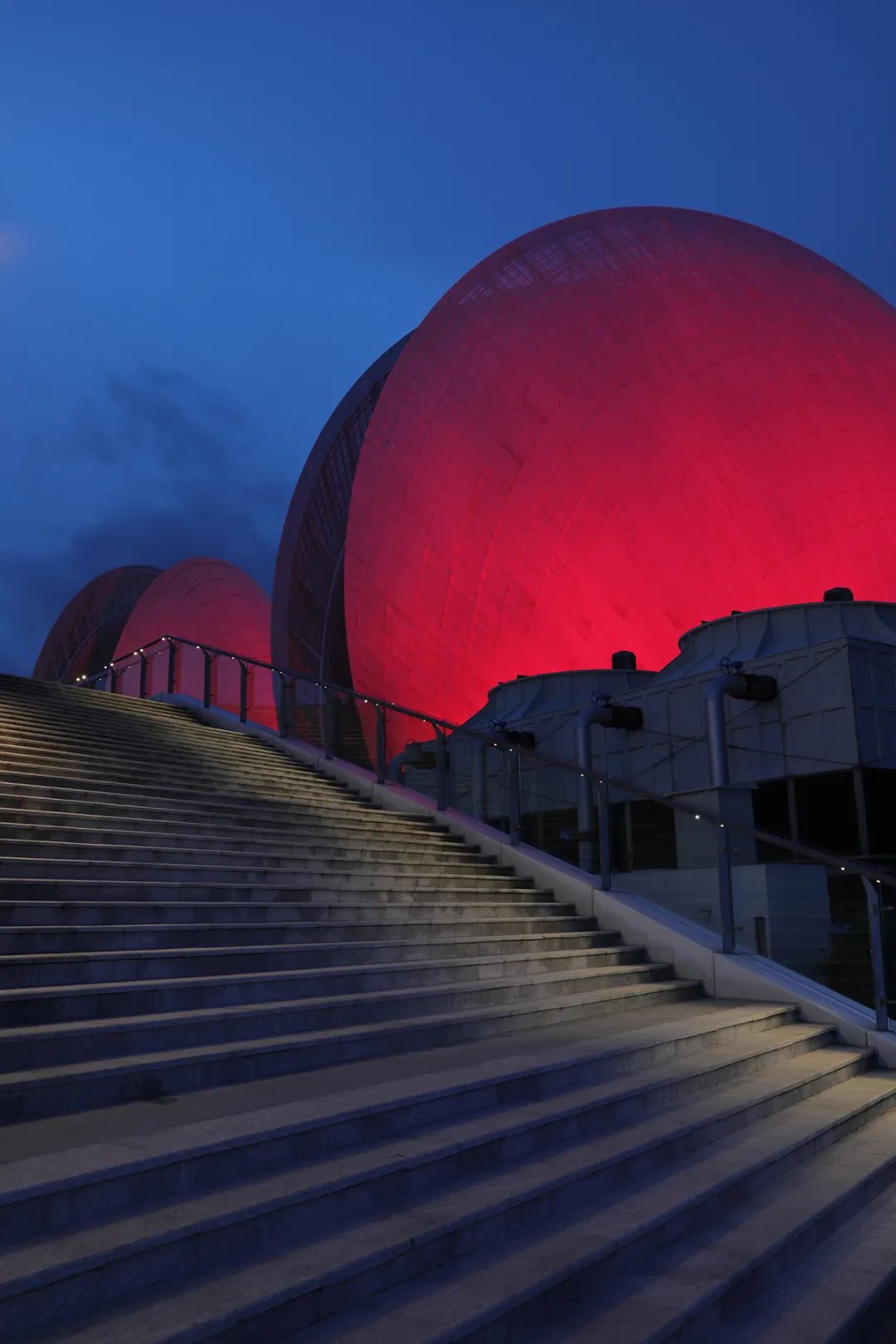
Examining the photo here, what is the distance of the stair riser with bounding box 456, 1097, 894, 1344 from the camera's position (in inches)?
87.4

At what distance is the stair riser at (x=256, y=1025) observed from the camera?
3.13 meters

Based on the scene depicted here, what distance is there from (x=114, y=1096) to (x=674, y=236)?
16100 mm

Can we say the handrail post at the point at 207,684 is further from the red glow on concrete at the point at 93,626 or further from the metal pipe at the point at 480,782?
the red glow on concrete at the point at 93,626

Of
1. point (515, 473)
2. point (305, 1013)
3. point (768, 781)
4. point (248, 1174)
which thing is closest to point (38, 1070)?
point (248, 1174)

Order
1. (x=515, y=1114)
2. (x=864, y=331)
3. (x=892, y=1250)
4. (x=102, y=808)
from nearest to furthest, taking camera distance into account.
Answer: (x=892, y=1250) < (x=515, y=1114) < (x=102, y=808) < (x=864, y=331)

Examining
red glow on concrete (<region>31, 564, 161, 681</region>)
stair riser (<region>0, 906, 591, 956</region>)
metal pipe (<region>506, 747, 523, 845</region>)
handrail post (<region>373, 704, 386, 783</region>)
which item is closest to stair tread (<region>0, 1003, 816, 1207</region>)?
stair riser (<region>0, 906, 591, 956</region>)

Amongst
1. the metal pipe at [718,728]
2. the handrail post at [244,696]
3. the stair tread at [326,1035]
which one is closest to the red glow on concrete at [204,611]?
the handrail post at [244,696]

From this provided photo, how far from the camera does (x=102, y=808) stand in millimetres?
6230

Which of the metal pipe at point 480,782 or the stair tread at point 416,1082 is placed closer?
the stair tread at point 416,1082

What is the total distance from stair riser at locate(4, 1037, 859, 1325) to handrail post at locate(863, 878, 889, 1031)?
243 cm

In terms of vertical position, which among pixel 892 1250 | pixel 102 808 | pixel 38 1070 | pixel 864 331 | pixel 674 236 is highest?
pixel 674 236

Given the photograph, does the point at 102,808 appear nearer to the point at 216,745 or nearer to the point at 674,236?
the point at 216,745

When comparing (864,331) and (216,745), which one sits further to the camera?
(864,331)

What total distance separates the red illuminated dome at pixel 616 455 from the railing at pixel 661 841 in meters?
6.26
